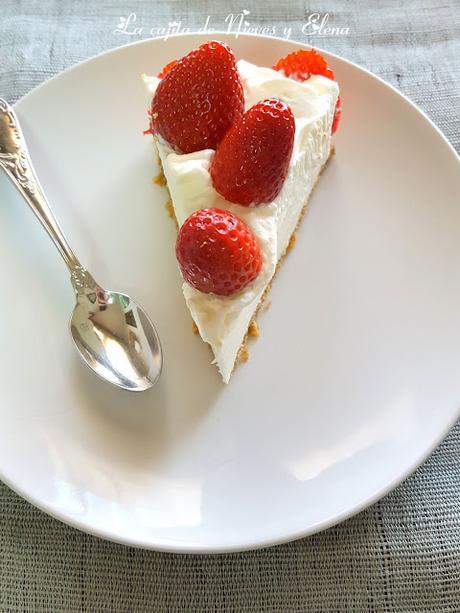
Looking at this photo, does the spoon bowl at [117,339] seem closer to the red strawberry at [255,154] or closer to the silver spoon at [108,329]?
the silver spoon at [108,329]

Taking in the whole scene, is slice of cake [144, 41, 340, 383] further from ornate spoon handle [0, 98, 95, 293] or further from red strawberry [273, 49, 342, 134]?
ornate spoon handle [0, 98, 95, 293]

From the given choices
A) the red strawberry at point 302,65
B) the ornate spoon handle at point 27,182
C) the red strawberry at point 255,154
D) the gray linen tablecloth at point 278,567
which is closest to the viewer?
the gray linen tablecloth at point 278,567

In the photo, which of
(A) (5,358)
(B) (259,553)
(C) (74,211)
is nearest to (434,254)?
(B) (259,553)

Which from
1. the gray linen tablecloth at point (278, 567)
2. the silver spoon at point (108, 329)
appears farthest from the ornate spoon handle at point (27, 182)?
the gray linen tablecloth at point (278, 567)

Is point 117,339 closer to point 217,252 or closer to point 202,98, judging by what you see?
point 217,252

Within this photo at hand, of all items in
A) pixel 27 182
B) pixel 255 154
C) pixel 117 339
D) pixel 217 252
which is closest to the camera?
pixel 217 252

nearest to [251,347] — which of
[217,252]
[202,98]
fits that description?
[217,252]

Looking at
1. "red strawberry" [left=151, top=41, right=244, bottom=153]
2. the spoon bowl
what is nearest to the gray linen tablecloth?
the spoon bowl
